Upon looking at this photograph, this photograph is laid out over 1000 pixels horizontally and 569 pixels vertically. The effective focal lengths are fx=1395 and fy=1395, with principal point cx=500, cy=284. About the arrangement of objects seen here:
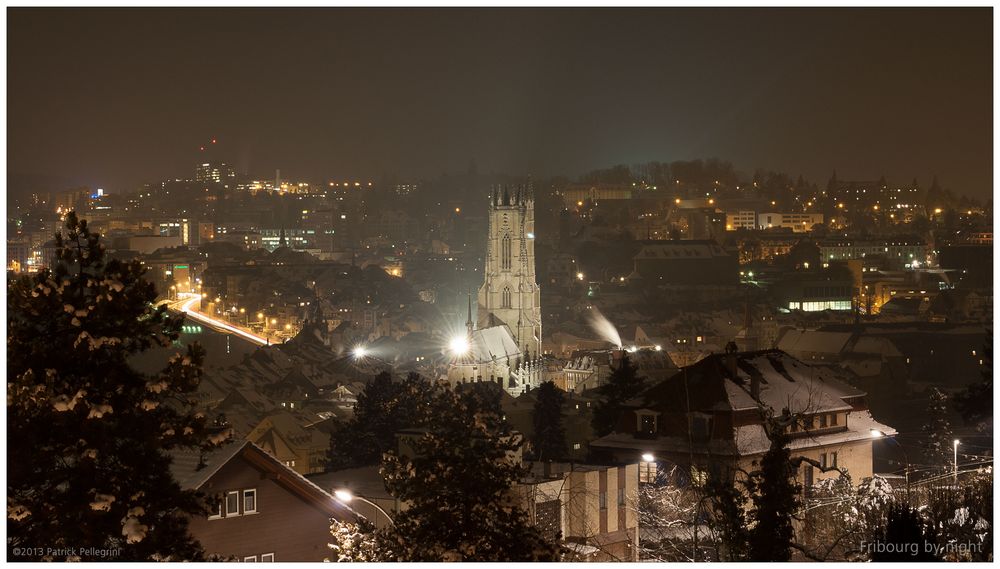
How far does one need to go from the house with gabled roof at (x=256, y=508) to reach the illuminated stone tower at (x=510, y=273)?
55.1 meters

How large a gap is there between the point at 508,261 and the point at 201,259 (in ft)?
110

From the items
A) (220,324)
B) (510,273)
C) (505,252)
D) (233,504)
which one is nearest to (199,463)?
(233,504)

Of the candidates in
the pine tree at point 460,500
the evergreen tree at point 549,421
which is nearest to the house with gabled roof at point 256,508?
A: the pine tree at point 460,500

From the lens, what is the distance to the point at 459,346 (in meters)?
63.0

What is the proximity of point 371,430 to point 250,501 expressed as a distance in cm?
1877

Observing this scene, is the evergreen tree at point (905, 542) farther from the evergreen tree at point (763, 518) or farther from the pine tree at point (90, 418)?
the pine tree at point (90, 418)

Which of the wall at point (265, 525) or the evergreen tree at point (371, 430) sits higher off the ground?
the wall at point (265, 525)

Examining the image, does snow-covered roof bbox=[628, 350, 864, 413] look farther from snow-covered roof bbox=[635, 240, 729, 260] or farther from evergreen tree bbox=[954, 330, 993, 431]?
snow-covered roof bbox=[635, 240, 729, 260]

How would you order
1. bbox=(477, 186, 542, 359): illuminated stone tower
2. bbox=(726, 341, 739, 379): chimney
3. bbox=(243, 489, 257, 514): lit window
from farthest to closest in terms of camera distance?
1. bbox=(477, 186, 542, 359): illuminated stone tower
2. bbox=(726, 341, 739, 379): chimney
3. bbox=(243, 489, 257, 514): lit window

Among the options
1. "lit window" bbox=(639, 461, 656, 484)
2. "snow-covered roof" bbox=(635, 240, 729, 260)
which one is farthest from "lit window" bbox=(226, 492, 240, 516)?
"snow-covered roof" bbox=(635, 240, 729, 260)

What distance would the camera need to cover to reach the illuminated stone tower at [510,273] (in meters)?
68.3

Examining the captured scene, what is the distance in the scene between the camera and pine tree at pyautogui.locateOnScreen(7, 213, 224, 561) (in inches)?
371

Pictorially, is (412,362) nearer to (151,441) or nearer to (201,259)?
(201,259)

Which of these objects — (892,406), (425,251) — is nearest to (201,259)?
(425,251)
